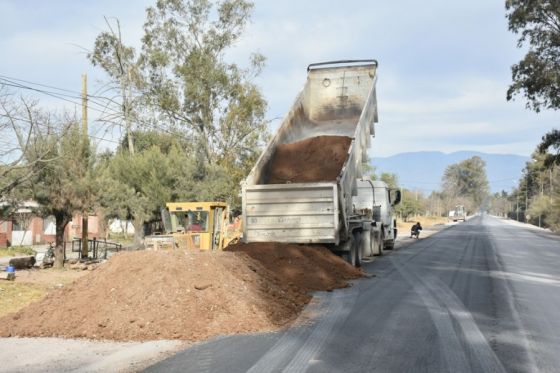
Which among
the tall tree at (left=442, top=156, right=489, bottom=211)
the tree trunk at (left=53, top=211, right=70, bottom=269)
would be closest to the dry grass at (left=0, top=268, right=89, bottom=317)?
the tree trunk at (left=53, top=211, right=70, bottom=269)

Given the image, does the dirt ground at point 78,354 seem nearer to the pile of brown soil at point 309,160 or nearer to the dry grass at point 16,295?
the dry grass at point 16,295

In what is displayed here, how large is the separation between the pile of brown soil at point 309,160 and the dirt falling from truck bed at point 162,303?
504cm

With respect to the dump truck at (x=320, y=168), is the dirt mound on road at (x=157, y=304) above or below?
below

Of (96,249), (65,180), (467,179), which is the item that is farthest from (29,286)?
(467,179)

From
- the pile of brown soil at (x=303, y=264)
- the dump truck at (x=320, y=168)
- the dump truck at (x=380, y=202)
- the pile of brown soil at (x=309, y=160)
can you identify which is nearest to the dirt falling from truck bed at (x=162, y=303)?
the pile of brown soil at (x=303, y=264)

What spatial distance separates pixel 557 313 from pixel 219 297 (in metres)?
5.98

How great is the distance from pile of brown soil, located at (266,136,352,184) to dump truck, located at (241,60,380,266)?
0.03 m

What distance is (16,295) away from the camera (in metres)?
12.8

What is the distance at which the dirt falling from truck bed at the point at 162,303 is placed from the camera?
8.33 metres

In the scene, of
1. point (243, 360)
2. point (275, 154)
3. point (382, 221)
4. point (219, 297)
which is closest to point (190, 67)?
point (382, 221)

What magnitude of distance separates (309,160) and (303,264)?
3800mm

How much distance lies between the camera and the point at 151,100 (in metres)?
36.9

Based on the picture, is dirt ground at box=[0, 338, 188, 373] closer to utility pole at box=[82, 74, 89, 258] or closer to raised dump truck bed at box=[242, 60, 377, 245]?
raised dump truck bed at box=[242, 60, 377, 245]

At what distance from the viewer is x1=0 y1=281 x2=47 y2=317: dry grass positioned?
11.5 metres
